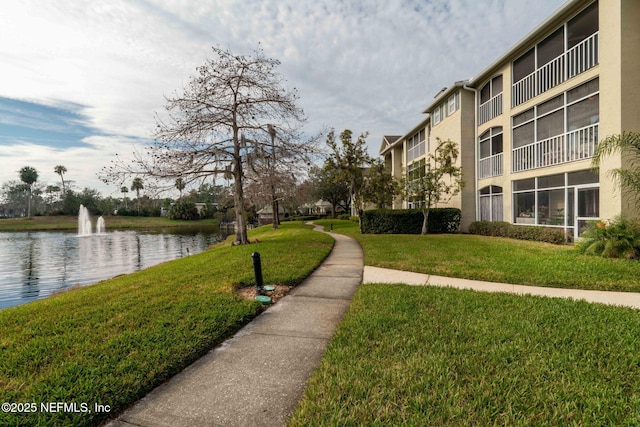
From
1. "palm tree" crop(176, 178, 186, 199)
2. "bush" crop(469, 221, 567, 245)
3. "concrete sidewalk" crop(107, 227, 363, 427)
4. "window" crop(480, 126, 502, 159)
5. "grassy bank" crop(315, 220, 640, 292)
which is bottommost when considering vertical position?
"concrete sidewalk" crop(107, 227, 363, 427)

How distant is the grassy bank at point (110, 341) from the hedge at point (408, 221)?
13086 millimetres

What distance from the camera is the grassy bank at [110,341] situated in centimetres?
279

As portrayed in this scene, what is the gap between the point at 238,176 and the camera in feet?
45.1

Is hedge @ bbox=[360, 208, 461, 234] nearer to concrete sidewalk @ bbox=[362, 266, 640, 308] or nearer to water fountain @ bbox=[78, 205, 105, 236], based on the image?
concrete sidewalk @ bbox=[362, 266, 640, 308]

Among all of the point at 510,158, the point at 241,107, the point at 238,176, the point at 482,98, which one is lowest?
the point at 238,176

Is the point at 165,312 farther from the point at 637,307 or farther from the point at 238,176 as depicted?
the point at 238,176

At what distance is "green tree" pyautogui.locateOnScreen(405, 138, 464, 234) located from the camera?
666 inches

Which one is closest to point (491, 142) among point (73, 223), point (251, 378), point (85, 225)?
point (251, 378)

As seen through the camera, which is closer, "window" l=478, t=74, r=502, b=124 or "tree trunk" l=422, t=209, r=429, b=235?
"window" l=478, t=74, r=502, b=124

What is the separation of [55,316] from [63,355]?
82.5 inches

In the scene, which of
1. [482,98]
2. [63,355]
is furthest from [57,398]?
[482,98]

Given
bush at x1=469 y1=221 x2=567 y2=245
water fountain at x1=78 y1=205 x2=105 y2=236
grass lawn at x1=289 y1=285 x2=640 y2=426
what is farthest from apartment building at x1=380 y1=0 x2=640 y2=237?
water fountain at x1=78 y1=205 x2=105 y2=236

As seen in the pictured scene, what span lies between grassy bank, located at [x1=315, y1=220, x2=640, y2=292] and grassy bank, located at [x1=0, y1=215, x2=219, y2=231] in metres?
60.1

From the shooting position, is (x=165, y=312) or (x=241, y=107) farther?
(x=241, y=107)
